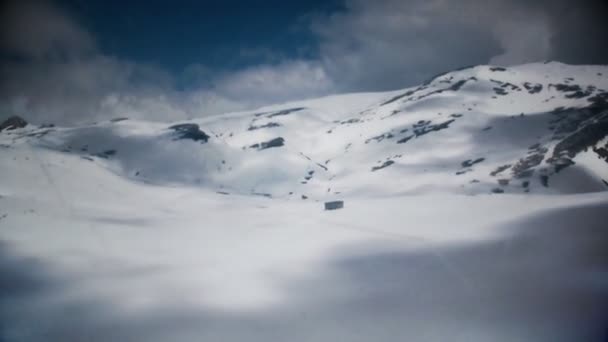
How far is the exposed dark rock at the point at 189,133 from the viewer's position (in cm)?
15888

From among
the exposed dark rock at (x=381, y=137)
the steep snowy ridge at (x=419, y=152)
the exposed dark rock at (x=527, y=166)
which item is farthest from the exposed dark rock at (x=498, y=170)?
the exposed dark rock at (x=381, y=137)

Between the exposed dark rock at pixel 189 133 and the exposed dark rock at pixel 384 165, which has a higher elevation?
the exposed dark rock at pixel 189 133

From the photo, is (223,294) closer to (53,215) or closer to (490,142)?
(53,215)

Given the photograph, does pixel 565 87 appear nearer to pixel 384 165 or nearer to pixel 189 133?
pixel 384 165

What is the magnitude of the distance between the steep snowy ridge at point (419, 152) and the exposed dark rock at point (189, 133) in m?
1.62

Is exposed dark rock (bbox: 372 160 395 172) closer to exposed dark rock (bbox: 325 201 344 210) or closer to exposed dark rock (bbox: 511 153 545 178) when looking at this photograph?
exposed dark rock (bbox: 511 153 545 178)

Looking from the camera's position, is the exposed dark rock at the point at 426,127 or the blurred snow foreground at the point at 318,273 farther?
the exposed dark rock at the point at 426,127

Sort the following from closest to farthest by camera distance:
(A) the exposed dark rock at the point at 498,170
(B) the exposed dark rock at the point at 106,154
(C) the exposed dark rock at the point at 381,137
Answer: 1. (A) the exposed dark rock at the point at 498,170
2. (B) the exposed dark rock at the point at 106,154
3. (C) the exposed dark rock at the point at 381,137

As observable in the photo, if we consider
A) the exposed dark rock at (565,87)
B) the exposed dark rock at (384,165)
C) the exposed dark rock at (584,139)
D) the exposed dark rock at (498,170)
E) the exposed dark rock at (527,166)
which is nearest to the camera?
the exposed dark rock at (584,139)

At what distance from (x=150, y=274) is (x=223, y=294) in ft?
17.0

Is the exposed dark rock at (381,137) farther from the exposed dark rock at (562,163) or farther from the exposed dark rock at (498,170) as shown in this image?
the exposed dark rock at (562,163)

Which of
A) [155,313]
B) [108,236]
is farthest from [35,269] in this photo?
[155,313]

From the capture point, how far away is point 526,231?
12.8 m

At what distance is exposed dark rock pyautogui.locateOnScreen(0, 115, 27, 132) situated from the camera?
560 feet
